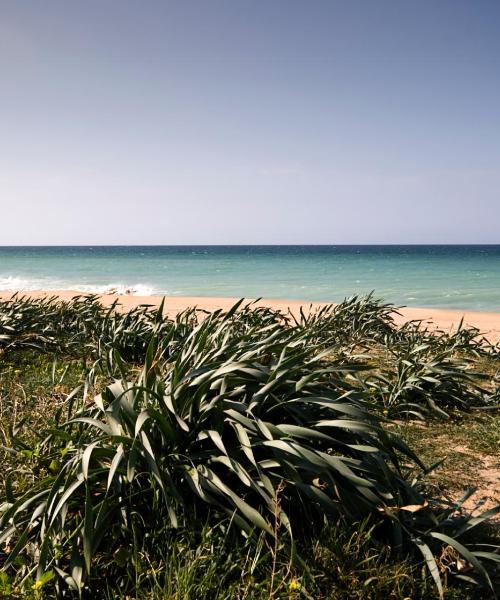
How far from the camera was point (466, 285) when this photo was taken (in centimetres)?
3303

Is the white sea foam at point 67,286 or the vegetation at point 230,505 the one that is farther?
the white sea foam at point 67,286

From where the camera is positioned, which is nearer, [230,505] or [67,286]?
[230,505]

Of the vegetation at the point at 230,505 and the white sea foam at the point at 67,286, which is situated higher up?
the vegetation at the point at 230,505

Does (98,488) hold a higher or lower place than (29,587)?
higher

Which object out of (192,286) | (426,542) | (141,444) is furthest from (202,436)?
(192,286)

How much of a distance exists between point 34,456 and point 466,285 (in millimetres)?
33747

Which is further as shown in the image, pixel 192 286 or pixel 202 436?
pixel 192 286

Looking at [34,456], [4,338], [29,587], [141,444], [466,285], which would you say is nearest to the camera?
[29,587]

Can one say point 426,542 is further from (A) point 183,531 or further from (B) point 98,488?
(B) point 98,488

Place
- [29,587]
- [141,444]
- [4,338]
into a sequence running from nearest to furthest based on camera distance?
[29,587], [141,444], [4,338]

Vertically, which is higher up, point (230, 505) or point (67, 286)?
point (230, 505)

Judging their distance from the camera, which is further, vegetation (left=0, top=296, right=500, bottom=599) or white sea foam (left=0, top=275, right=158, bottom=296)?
white sea foam (left=0, top=275, right=158, bottom=296)

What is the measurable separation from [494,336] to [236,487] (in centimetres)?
1057

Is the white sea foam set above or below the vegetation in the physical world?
below
